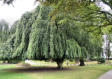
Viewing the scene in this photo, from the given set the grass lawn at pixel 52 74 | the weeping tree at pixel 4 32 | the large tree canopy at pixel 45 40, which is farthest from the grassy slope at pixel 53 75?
the weeping tree at pixel 4 32

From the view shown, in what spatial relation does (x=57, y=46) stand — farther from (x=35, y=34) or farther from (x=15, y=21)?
(x=15, y=21)

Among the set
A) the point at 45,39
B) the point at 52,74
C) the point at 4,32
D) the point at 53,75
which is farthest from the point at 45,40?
the point at 4,32

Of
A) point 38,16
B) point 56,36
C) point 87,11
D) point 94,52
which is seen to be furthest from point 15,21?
point 87,11

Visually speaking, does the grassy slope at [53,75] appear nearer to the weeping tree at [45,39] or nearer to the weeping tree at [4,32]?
the weeping tree at [45,39]

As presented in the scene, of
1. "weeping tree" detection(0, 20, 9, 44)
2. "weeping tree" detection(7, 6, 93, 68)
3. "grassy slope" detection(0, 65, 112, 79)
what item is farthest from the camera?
"weeping tree" detection(0, 20, 9, 44)

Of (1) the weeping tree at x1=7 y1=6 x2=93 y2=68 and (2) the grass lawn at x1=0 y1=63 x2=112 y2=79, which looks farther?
(1) the weeping tree at x1=7 y1=6 x2=93 y2=68

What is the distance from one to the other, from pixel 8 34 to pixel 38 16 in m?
5.03

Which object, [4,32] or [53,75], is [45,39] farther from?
[4,32]

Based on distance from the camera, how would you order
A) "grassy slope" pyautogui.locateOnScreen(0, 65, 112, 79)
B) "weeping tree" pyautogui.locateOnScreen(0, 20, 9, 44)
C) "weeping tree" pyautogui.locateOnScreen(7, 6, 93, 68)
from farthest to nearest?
"weeping tree" pyautogui.locateOnScreen(0, 20, 9, 44) → "weeping tree" pyautogui.locateOnScreen(7, 6, 93, 68) → "grassy slope" pyautogui.locateOnScreen(0, 65, 112, 79)

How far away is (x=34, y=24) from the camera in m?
14.0

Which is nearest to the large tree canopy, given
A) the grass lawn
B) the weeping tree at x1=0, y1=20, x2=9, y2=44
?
the weeping tree at x1=0, y1=20, x2=9, y2=44

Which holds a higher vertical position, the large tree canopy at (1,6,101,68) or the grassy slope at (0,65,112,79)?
the large tree canopy at (1,6,101,68)

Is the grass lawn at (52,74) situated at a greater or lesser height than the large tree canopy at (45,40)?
lesser

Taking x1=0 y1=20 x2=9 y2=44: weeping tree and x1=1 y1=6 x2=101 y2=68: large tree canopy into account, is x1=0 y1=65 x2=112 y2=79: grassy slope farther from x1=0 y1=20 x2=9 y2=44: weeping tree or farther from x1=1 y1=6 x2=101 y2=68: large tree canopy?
x1=0 y1=20 x2=9 y2=44: weeping tree
